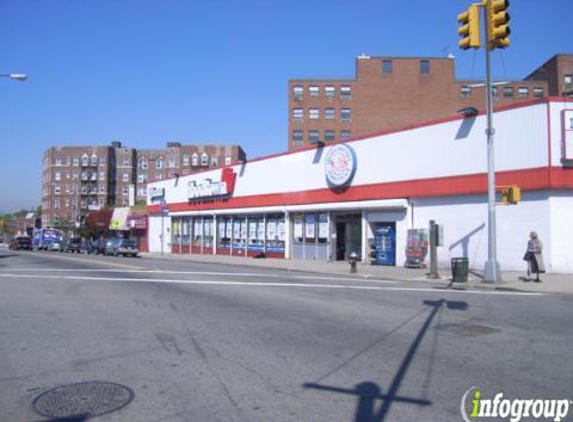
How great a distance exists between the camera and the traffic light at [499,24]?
538 inches

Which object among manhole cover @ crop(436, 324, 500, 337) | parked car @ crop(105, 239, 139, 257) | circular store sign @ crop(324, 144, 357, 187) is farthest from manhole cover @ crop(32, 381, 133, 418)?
parked car @ crop(105, 239, 139, 257)

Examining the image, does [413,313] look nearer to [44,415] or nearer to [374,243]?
[44,415]

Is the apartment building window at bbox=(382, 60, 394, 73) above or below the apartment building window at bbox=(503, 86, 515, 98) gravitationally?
above

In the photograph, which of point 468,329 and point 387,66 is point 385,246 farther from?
point 387,66

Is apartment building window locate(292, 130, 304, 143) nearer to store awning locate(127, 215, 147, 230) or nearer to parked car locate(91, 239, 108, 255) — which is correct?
store awning locate(127, 215, 147, 230)

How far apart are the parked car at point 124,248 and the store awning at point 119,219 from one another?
50.3ft

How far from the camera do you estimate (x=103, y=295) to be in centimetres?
1388

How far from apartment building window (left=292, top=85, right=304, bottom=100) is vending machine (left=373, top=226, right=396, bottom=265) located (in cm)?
4901

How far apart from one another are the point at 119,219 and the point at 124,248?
21.3m

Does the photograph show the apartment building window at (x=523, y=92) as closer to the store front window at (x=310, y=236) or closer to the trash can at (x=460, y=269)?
the store front window at (x=310, y=236)

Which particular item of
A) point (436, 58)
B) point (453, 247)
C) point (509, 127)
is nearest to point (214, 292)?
point (453, 247)

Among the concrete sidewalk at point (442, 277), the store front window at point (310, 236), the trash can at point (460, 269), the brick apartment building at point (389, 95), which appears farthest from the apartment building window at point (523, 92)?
the trash can at point (460, 269)

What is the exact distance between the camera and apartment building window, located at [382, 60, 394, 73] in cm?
7050

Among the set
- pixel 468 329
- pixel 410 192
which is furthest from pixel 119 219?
pixel 468 329
